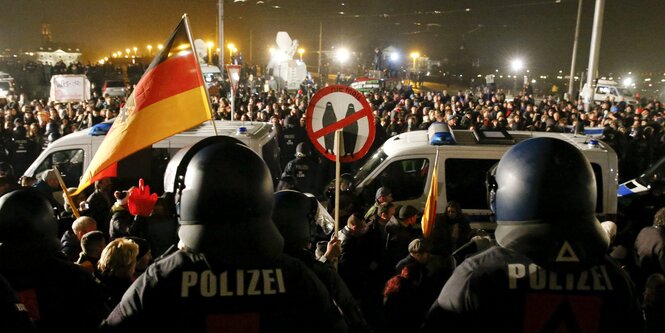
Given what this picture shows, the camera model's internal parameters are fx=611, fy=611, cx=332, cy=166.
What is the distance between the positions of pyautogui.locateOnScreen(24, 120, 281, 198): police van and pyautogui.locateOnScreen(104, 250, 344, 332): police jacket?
5943 millimetres

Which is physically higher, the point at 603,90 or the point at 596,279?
the point at 596,279

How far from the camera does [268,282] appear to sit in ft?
7.01

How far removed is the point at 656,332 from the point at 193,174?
11.0 feet

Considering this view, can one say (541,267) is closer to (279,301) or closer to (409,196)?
(279,301)

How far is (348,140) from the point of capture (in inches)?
223

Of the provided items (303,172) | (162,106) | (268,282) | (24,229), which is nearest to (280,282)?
(268,282)

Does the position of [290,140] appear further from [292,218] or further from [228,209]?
[228,209]

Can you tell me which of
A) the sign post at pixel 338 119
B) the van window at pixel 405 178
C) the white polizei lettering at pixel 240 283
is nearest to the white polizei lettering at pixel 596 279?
the white polizei lettering at pixel 240 283

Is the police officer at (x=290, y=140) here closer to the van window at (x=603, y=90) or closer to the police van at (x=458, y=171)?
the police van at (x=458, y=171)

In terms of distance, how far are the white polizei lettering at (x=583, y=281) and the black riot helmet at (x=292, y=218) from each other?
1.85 meters

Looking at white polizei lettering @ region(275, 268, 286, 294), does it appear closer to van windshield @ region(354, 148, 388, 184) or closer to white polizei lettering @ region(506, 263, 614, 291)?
white polizei lettering @ region(506, 263, 614, 291)

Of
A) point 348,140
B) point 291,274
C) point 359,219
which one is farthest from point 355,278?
point 291,274

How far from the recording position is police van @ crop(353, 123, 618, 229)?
7090 millimetres

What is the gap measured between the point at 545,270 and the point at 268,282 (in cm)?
96
